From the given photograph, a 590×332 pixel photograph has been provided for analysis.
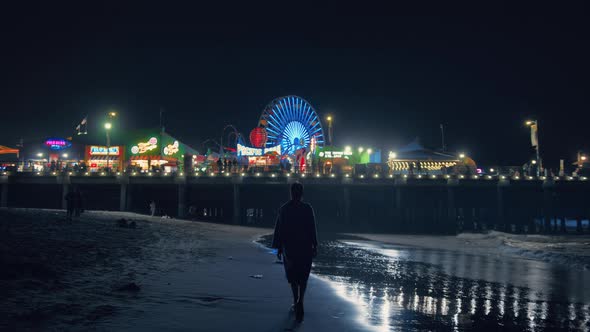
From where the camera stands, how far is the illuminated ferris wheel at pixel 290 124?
189 feet

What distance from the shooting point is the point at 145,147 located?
2447 inches

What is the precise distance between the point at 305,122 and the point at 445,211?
24149 mm

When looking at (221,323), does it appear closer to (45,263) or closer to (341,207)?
(45,263)

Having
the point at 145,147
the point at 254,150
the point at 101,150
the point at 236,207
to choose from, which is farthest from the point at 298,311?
the point at 101,150

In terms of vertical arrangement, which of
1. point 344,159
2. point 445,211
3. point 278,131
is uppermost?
point 278,131

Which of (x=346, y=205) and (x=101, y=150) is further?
(x=101, y=150)

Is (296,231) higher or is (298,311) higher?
(296,231)

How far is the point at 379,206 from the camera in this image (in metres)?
39.6

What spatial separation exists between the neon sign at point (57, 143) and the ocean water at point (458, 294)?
59253mm

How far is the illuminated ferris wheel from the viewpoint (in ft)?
189

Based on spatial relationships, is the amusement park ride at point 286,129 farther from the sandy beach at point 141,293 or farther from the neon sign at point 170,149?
the sandy beach at point 141,293

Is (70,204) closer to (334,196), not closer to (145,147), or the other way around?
(334,196)

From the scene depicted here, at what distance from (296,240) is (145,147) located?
60812 mm

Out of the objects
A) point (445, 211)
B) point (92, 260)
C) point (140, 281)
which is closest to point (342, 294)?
point (140, 281)
